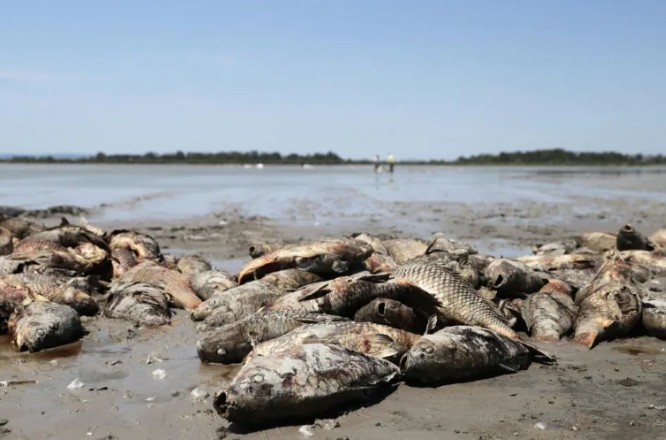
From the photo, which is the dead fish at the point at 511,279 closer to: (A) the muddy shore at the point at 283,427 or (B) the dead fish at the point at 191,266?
(A) the muddy shore at the point at 283,427

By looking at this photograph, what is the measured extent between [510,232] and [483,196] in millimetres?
16248

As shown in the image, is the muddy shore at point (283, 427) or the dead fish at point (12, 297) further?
the dead fish at point (12, 297)

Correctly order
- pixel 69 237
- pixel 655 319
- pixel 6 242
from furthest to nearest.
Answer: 1. pixel 6 242
2. pixel 69 237
3. pixel 655 319

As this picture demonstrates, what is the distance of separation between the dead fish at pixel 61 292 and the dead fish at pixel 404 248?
178 inches

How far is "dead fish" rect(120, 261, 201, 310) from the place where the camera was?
9.33 m

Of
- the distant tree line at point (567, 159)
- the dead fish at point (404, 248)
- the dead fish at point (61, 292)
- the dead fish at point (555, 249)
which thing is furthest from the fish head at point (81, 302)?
the distant tree line at point (567, 159)

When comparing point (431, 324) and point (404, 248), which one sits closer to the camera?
point (431, 324)

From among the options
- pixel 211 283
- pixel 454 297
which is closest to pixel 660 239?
pixel 454 297

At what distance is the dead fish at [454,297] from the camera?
22.8 feet

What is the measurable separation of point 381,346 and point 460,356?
27.5 inches

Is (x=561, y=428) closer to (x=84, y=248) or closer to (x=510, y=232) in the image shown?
(x=84, y=248)

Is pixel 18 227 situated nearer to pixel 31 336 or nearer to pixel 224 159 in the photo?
pixel 31 336

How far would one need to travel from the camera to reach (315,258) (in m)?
8.77

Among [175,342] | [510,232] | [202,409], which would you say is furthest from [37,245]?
[510,232]
